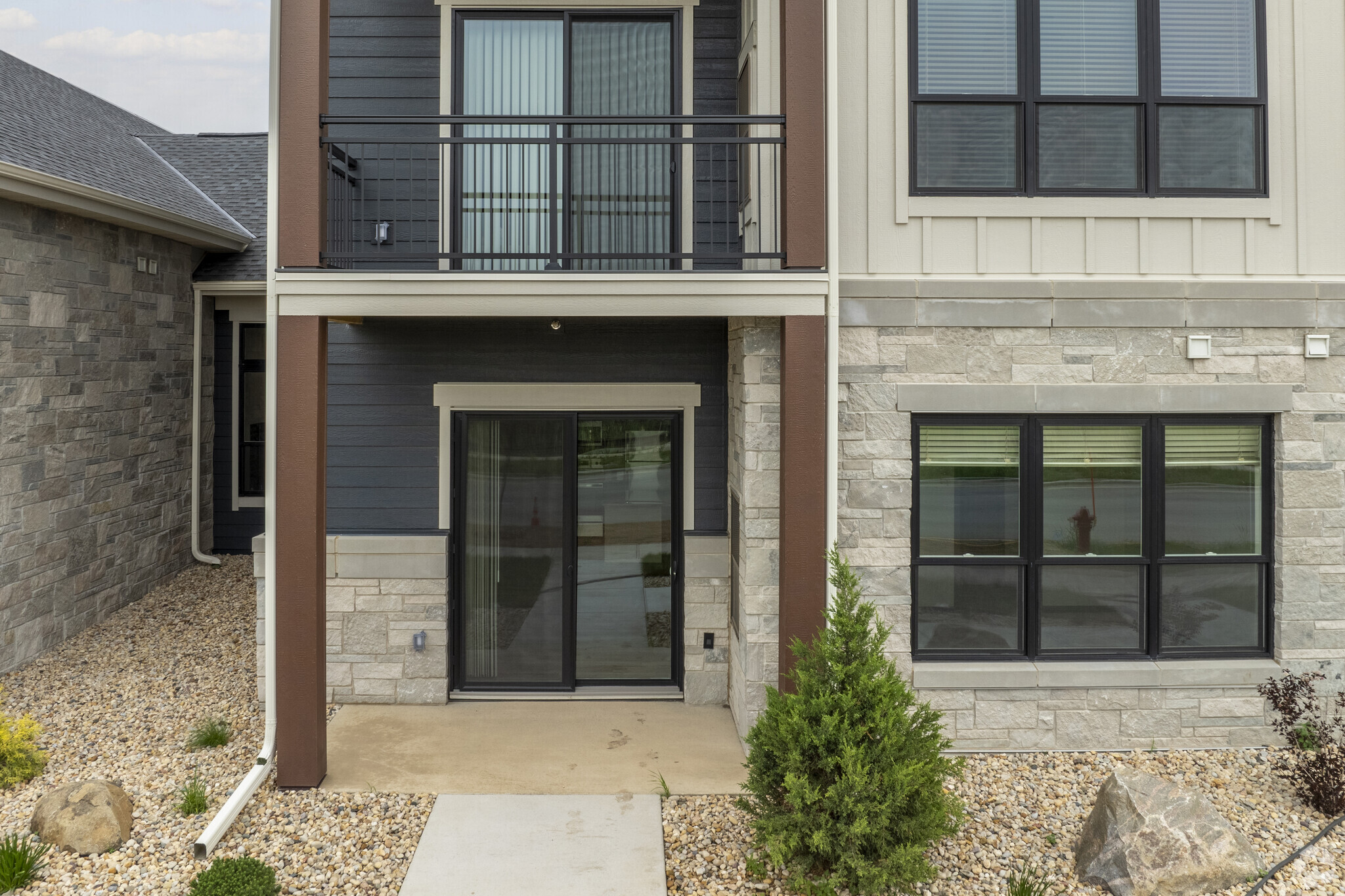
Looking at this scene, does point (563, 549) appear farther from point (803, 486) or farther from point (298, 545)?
point (803, 486)

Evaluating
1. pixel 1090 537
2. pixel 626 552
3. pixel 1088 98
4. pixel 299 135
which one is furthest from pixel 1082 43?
pixel 299 135

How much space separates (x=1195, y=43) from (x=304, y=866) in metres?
7.16

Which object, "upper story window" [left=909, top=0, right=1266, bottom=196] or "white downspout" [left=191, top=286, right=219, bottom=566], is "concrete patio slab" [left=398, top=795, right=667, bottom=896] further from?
"white downspout" [left=191, top=286, right=219, bottom=566]

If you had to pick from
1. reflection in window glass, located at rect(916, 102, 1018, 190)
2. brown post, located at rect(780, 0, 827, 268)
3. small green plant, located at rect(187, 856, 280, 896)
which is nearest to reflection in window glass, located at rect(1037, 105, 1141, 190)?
reflection in window glass, located at rect(916, 102, 1018, 190)

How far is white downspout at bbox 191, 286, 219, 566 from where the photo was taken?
10.0 metres

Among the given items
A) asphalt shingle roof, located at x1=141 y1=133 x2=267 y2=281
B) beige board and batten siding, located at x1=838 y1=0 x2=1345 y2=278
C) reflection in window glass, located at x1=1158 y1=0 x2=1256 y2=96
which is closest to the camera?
beige board and batten siding, located at x1=838 y1=0 x2=1345 y2=278

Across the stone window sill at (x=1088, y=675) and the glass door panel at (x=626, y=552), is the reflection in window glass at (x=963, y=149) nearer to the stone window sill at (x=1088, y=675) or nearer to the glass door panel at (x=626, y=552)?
the glass door panel at (x=626, y=552)

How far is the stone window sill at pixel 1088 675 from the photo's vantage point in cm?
562

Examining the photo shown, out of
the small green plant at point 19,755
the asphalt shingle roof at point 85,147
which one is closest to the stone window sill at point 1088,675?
the small green plant at point 19,755

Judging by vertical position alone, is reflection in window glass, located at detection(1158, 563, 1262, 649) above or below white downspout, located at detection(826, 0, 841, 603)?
below

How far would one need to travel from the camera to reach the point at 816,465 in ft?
17.1

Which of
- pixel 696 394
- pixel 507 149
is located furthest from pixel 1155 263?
pixel 507 149

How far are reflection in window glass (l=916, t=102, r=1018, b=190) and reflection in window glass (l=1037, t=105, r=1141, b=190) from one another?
0.24 meters

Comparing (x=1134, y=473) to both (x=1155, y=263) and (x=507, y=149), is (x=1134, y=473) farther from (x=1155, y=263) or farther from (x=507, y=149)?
(x=507, y=149)
